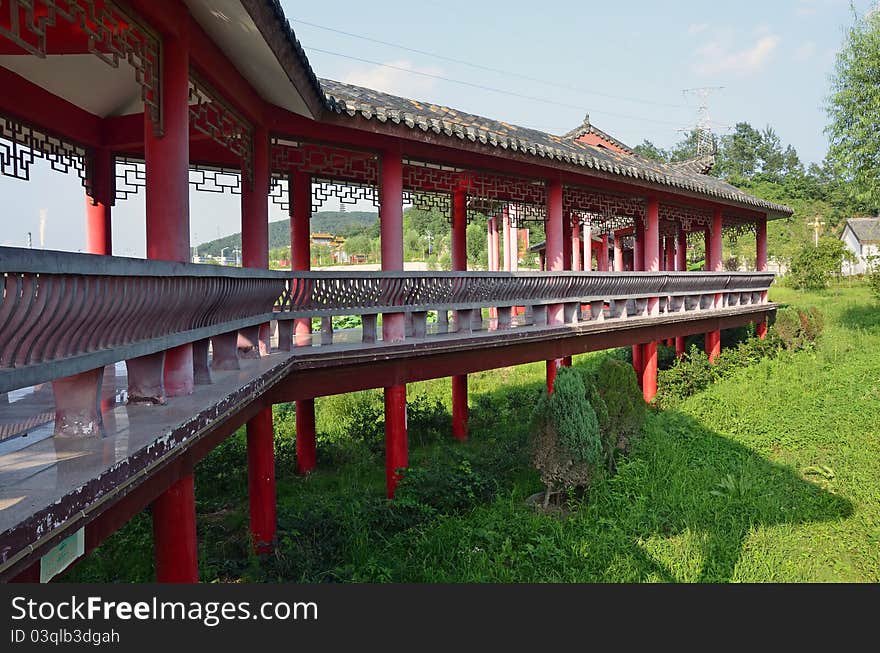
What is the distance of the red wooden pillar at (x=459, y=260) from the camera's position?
11.0 m

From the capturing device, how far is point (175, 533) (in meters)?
4.03

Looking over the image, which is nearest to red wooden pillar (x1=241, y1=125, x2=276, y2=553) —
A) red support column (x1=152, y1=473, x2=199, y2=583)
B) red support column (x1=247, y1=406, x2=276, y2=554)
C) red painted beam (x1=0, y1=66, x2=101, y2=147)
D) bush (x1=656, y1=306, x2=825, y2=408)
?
red support column (x1=247, y1=406, x2=276, y2=554)

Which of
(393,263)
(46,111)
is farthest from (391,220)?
(46,111)

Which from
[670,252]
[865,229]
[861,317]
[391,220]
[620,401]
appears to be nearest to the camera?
[391,220]

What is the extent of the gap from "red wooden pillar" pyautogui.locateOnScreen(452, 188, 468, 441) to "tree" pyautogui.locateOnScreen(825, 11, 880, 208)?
11.2m

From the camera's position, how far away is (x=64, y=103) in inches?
283

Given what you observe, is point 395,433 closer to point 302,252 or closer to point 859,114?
point 302,252

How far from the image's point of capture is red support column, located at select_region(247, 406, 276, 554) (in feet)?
21.5

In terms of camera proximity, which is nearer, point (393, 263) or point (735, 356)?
point (393, 263)

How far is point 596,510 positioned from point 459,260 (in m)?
5.46

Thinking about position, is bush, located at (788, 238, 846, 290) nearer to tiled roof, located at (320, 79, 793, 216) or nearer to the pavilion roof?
the pavilion roof

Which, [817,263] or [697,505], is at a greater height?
[817,263]

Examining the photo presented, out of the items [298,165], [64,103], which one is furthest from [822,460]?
[64,103]

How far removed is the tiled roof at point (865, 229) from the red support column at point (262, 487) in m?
51.2
